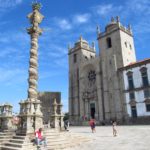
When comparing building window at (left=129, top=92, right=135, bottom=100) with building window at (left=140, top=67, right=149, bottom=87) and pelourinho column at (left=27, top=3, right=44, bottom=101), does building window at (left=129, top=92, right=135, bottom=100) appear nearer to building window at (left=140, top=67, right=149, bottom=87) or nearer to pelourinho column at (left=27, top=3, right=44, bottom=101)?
building window at (left=140, top=67, right=149, bottom=87)

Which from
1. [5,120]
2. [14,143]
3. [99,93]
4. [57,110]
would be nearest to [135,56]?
[99,93]

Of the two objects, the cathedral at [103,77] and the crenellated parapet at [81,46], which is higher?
the crenellated parapet at [81,46]

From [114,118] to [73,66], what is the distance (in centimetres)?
1700

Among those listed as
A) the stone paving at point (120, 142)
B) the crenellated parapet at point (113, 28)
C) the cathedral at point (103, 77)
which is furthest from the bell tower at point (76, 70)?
the stone paving at point (120, 142)

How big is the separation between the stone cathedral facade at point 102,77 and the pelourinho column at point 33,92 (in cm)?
2264

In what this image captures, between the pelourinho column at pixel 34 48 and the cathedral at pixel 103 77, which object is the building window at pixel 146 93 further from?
the pelourinho column at pixel 34 48

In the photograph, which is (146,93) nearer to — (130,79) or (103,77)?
(130,79)

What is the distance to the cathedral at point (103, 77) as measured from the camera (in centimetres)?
3572

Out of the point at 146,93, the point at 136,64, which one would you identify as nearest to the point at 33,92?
the point at 146,93

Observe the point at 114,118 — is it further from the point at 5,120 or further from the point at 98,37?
the point at 5,120

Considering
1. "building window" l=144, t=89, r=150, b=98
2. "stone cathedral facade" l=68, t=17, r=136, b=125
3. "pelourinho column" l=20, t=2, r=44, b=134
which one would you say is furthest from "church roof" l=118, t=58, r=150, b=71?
"pelourinho column" l=20, t=2, r=44, b=134

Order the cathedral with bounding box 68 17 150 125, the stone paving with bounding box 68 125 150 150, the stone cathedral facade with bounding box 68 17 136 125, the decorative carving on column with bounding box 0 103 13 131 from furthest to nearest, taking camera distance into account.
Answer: the stone cathedral facade with bounding box 68 17 136 125
the cathedral with bounding box 68 17 150 125
the decorative carving on column with bounding box 0 103 13 131
the stone paving with bounding box 68 125 150 150

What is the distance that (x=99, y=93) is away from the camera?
3934 centimetres

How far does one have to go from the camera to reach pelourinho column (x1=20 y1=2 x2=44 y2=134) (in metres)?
13.3
